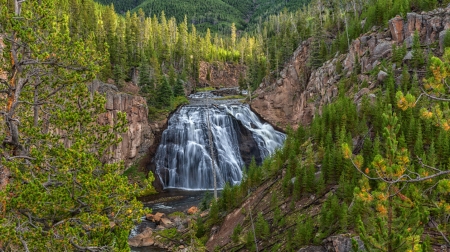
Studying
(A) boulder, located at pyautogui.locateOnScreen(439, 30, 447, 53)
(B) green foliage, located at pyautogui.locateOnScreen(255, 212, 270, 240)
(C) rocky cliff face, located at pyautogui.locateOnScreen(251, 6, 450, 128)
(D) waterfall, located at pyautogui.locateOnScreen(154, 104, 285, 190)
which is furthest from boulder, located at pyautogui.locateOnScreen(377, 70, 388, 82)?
(D) waterfall, located at pyautogui.locateOnScreen(154, 104, 285, 190)

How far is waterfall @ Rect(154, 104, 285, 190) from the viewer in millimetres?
40906

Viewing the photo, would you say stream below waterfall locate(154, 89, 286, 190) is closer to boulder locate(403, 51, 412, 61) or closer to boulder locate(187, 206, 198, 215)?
boulder locate(187, 206, 198, 215)

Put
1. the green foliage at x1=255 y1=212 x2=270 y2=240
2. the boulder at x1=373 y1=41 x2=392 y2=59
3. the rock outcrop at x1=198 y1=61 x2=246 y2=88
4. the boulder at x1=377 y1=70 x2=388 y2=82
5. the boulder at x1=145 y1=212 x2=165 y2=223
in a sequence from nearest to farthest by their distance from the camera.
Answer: the green foliage at x1=255 y1=212 x2=270 y2=240 < the boulder at x1=377 y1=70 x2=388 y2=82 < the boulder at x1=145 y1=212 x2=165 y2=223 < the boulder at x1=373 y1=41 x2=392 y2=59 < the rock outcrop at x1=198 y1=61 x2=246 y2=88

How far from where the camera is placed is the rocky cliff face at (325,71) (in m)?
29.1

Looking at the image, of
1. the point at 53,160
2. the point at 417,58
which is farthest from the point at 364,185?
the point at 417,58

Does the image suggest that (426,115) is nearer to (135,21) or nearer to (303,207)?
(303,207)

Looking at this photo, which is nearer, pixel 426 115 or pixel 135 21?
pixel 426 115

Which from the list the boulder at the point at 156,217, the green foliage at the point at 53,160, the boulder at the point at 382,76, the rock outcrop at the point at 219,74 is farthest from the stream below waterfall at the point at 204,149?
the rock outcrop at the point at 219,74

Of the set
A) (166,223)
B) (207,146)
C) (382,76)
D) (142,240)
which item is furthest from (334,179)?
(207,146)

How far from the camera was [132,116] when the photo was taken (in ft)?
145

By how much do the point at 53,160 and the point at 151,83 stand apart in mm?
46043

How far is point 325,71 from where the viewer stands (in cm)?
4162

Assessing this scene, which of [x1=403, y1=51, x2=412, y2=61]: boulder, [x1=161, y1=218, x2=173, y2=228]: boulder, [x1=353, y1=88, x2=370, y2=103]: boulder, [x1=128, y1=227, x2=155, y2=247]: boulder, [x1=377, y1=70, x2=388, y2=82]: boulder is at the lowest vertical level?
[x1=128, y1=227, x2=155, y2=247]: boulder

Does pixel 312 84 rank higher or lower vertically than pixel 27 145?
higher
